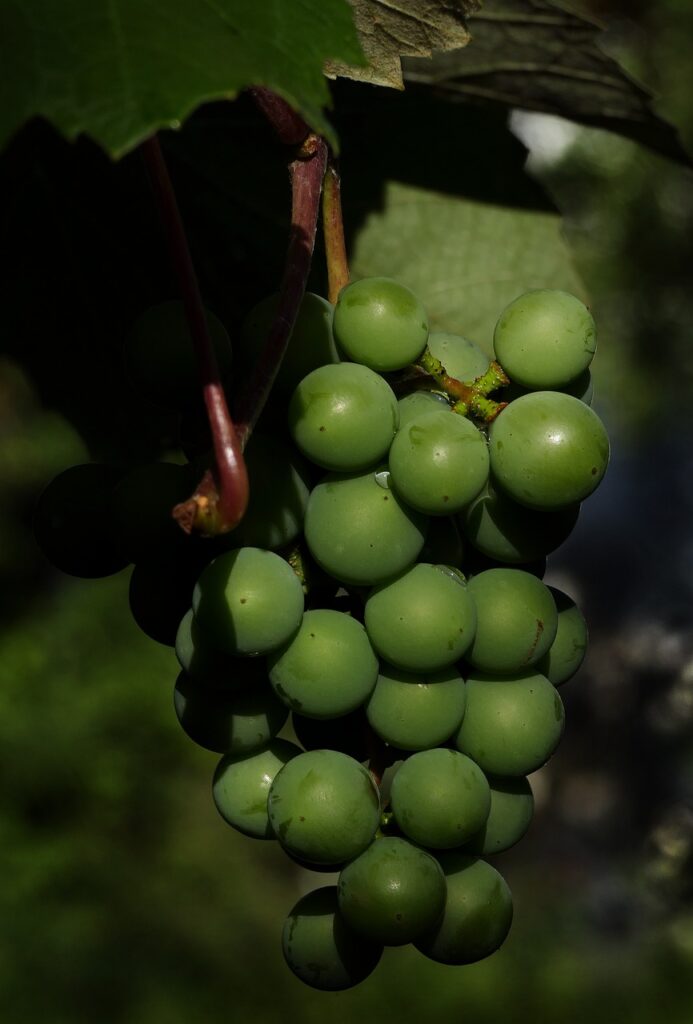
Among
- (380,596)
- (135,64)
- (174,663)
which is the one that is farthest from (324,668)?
(174,663)

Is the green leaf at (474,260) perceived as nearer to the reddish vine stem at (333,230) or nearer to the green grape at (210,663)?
the reddish vine stem at (333,230)

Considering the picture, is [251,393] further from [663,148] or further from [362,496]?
[663,148]

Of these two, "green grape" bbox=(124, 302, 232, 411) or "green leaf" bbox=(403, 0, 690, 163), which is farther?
"green leaf" bbox=(403, 0, 690, 163)

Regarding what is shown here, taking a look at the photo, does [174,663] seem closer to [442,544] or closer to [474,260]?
[474,260]

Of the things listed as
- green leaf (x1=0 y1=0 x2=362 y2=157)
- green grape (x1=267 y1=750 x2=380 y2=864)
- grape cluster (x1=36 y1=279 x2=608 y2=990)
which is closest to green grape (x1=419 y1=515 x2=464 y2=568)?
grape cluster (x1=36 y1=279 x2=608 y2=990)

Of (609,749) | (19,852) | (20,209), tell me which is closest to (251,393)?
(20,209)

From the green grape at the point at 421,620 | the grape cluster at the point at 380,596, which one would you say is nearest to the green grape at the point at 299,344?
the grape cluster at the point at 380,596

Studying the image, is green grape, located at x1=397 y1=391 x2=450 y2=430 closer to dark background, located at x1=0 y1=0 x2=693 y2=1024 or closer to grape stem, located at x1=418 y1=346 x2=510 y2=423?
grape stem, located at x1=418 y1=346 x2=510 y2=423
